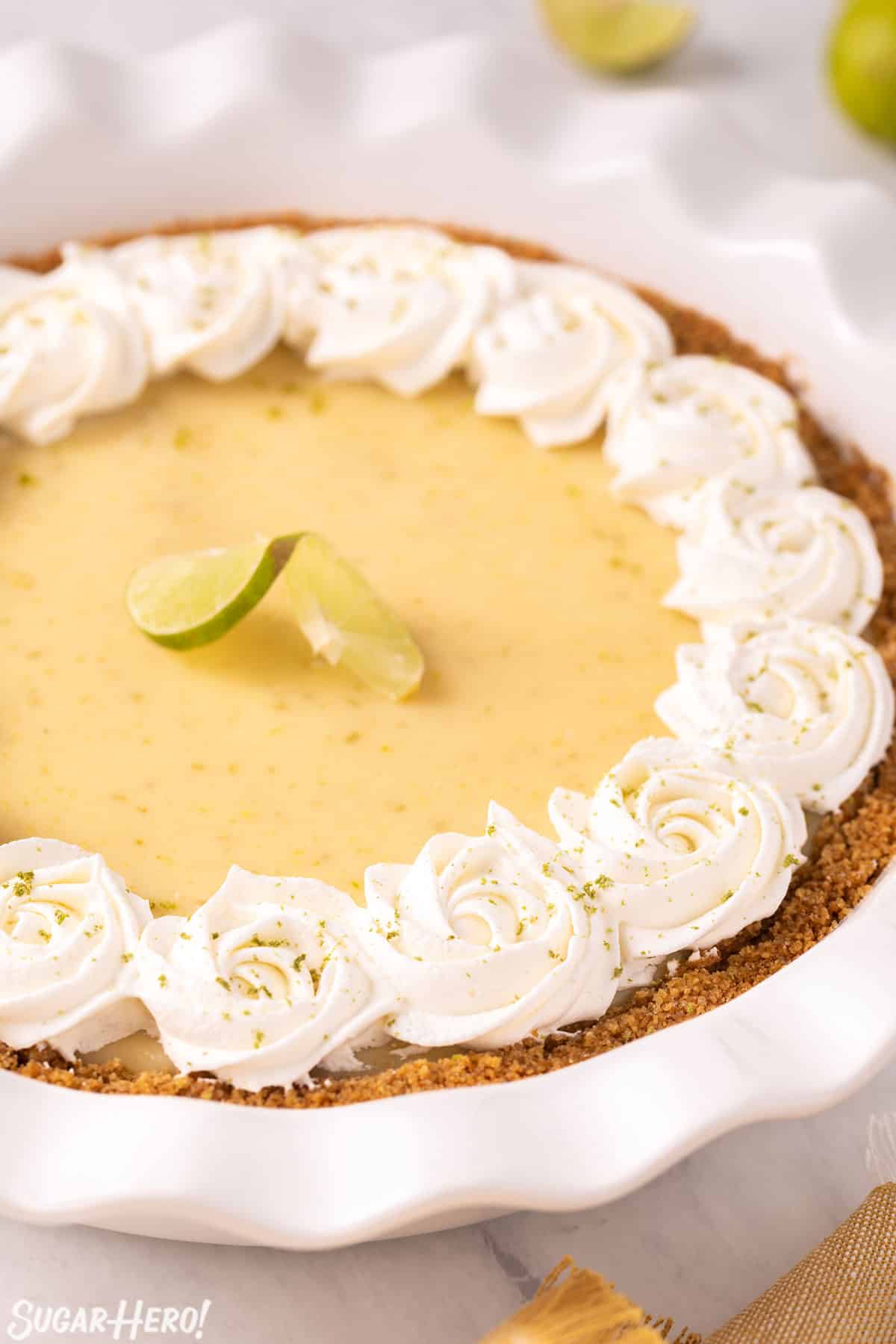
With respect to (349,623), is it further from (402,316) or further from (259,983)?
(402,316)

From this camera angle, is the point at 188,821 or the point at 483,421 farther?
the point at 483,421

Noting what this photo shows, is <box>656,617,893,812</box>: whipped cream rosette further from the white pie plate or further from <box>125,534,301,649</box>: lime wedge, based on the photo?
<box>125,534,301,649</box>: lime wedge

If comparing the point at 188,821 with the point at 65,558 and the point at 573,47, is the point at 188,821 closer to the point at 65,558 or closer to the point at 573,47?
the point at 65,558

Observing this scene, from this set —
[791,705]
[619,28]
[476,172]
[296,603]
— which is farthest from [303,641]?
[619,28]

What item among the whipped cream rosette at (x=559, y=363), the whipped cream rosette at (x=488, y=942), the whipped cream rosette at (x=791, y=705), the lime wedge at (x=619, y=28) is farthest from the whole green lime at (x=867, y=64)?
the whipped cream rosette at (x=488, y=942)

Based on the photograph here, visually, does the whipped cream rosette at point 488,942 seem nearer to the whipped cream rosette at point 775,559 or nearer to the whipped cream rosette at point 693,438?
the whipped cream rosette at point 775,559

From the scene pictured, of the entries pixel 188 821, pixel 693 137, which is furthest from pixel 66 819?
pixel 693 137

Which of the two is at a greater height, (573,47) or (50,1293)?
(573,47)
